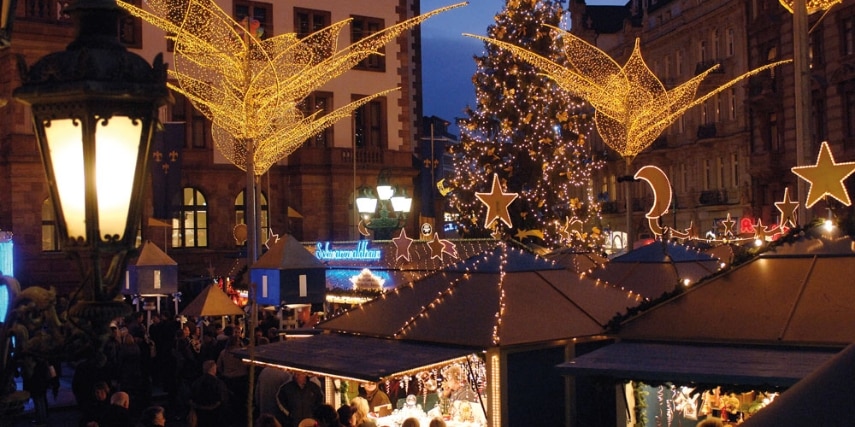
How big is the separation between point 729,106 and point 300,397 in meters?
47.7

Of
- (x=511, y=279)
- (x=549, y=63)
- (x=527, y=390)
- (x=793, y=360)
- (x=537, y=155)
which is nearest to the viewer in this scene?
(x=793, y=360)

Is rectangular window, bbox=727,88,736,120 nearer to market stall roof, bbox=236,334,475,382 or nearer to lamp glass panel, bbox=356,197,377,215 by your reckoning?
lamp glass panel, bbox=356,197,377,215

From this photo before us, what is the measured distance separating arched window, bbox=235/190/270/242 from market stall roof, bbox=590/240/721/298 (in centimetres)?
2322

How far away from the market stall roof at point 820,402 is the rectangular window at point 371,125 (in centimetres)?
3833

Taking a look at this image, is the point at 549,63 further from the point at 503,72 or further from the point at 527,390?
the point at 527,390

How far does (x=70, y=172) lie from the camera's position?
339cm

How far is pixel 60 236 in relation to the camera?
344 centimetres

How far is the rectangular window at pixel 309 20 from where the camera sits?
3888 cm

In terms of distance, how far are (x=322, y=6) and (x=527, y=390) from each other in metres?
31.2

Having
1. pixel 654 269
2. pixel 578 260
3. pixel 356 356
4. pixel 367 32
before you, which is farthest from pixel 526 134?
pixel 356 356

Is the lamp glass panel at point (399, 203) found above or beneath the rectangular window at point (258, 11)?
beneath

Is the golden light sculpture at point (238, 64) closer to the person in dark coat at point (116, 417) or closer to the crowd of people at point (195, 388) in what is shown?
the crowd of people at point (195, 388)

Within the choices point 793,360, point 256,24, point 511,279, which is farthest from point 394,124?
point 793,360

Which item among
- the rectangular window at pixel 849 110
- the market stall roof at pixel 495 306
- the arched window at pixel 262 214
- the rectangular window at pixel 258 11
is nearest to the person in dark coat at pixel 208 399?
the market stall roof at pixel 495 306
